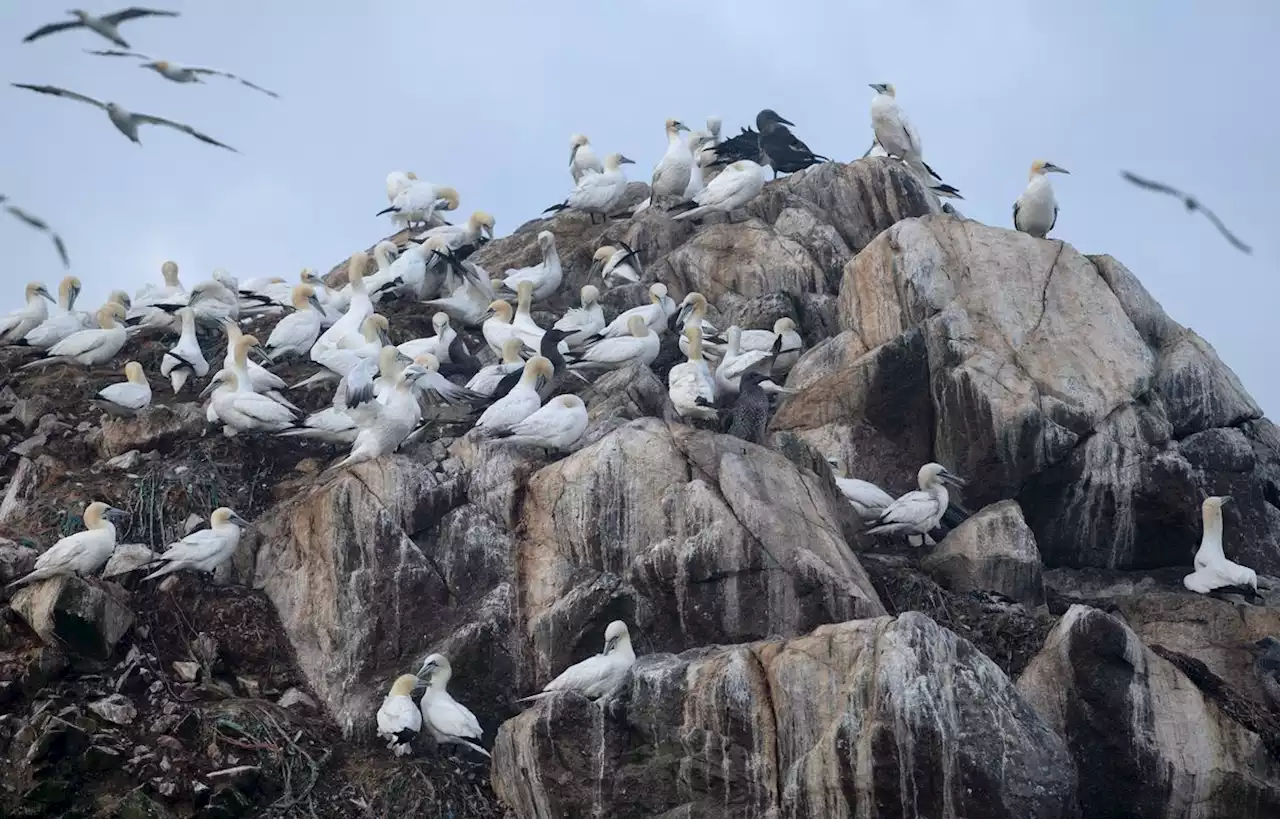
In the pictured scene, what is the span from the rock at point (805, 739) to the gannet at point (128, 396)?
6519 millimetres

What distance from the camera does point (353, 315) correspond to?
2084cm

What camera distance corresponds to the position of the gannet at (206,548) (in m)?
15.7

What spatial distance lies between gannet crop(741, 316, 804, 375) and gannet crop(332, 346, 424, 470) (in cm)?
442

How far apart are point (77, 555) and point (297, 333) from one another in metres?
5.82

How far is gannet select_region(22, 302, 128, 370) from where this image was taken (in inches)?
798

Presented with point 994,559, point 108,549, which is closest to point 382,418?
point 108,549

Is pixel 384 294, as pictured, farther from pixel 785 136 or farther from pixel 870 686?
pixel 870 686

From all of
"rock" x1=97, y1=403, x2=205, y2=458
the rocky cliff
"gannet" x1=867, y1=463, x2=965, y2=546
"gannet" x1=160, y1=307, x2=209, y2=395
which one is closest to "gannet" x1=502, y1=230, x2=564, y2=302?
the rocky cliff

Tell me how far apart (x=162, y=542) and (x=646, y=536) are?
15.4ft

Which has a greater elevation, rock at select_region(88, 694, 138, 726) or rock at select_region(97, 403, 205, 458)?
rock at select_region(97, 403, 205, 458)

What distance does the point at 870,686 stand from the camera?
12734mm

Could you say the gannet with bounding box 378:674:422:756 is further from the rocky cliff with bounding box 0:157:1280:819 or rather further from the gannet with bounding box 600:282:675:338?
the gannet with bounding box 600:282:675:338

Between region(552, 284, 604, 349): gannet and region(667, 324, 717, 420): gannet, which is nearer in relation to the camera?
region(667, 324, 717, 420): gannet

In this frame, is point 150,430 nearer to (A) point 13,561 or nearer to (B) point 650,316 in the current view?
(A) point 13,561
